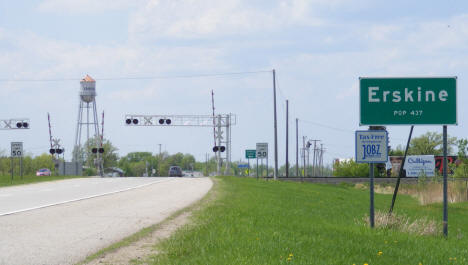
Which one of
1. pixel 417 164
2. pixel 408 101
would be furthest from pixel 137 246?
pixel 417 164

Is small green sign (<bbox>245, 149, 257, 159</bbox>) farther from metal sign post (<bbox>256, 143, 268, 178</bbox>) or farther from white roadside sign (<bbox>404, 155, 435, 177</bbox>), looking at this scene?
white roadside sign (<bbox>404, 155, 435, 177</bbox>)

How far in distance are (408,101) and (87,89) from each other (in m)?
70.8

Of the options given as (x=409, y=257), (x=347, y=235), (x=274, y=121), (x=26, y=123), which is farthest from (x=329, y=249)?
(x=26, y=123)

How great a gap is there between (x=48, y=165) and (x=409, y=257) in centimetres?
13233

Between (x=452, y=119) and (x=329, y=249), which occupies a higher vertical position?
(x=452, y=119)

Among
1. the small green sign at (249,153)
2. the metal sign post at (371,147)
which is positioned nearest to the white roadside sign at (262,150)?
the small green sign at (249,153)

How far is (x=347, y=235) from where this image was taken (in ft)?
39.6

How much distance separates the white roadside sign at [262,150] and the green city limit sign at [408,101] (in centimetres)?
3529

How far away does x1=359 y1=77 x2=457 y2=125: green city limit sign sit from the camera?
1359 cm

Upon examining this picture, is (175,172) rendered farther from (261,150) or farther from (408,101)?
(408,101)

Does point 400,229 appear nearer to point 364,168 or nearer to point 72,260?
point 72,260

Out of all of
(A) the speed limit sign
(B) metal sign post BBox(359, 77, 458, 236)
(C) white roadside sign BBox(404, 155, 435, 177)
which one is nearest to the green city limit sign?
(B) metal sign post BBox(359, 77, 458, 236)

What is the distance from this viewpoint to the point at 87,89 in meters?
80.7

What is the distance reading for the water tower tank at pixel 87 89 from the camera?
80250 mm
